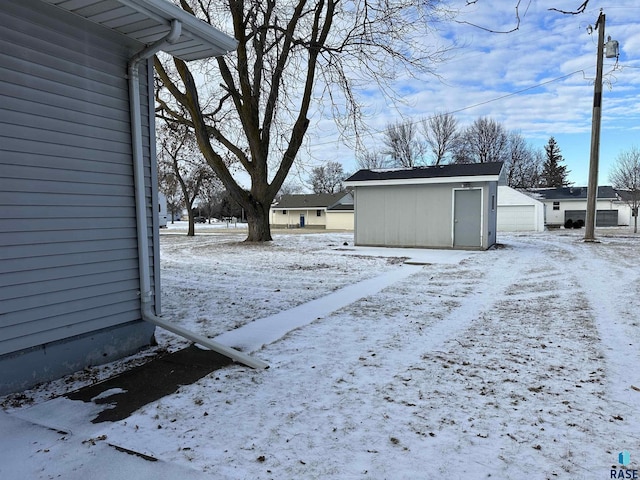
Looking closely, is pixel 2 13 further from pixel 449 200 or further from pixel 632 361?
pixel 449 200

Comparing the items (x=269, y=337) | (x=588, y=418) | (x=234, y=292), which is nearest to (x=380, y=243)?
(x=234, y=292)

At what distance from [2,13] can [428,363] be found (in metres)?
4.28

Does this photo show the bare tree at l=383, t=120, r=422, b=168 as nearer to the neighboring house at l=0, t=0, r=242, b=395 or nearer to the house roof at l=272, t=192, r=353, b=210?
the house roof at l=272, t=192, r=353, b=210

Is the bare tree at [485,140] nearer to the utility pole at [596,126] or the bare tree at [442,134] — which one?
the bare tree at [442,134]

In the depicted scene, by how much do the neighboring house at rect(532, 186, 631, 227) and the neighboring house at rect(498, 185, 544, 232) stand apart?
734 cm

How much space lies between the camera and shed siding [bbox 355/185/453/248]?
47.0ft

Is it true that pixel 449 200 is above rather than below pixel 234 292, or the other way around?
above

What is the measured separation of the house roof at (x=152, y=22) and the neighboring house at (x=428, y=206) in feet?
37.0

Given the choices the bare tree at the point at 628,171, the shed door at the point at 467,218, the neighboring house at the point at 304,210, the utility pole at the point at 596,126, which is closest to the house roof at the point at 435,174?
the shed door at the point at 467,218

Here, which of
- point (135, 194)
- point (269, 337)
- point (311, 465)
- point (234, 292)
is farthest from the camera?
point (234, 292)

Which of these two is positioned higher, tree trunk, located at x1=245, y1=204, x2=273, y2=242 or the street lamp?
the street lamp

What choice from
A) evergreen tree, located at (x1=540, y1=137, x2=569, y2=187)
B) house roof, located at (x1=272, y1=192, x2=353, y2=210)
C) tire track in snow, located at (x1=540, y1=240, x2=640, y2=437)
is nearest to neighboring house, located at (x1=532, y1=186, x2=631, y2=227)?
evergreen tree, located at (x1=540, y1=137, x2=569, y2=187)

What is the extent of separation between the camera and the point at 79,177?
344 cm

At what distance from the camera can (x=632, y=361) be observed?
3.56m
